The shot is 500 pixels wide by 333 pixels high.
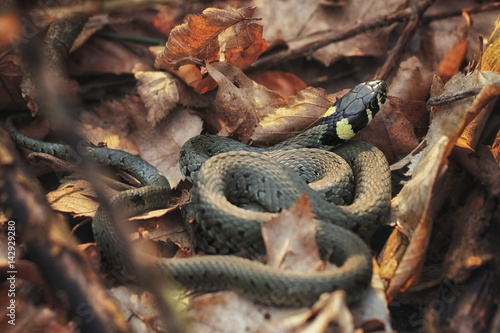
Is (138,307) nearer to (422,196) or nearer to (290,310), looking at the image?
(290,310)

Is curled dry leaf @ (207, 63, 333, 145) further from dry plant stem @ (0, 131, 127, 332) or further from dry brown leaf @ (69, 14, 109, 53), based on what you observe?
dry plant stem @ (0, 131, 127, 332)

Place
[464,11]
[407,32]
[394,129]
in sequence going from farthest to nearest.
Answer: [464,11], [407,32], [394,129]

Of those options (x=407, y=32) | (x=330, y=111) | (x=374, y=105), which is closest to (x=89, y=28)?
(x=330, y=111)

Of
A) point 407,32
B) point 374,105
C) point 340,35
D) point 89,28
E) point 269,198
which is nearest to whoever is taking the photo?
point 269,198

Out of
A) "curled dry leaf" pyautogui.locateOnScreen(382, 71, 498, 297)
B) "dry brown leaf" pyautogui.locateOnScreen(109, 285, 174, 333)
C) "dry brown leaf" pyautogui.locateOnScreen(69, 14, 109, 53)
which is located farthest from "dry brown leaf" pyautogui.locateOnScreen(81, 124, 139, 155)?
"curled dry leaf" pyautogui.locateOnScreen(382, 71, 498, 297)

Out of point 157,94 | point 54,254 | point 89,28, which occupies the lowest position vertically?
point 54,254

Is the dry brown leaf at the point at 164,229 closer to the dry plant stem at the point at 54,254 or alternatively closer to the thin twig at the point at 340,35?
the dry plant stem at the point at 54,254

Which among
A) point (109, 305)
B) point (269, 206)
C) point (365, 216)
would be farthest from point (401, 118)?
point (109, 305)
